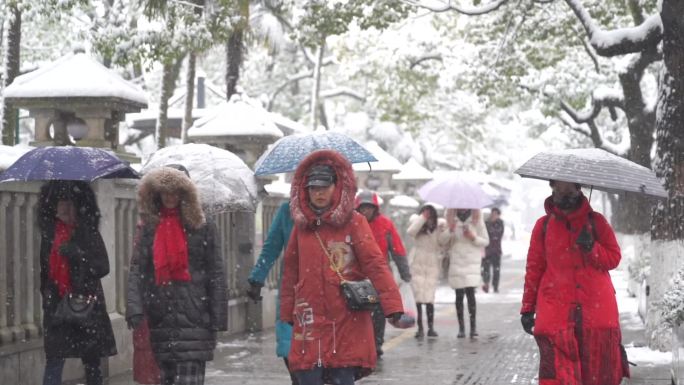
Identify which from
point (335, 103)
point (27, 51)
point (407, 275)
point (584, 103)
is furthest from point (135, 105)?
point (335, 103)

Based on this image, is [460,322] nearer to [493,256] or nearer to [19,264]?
[19,264]

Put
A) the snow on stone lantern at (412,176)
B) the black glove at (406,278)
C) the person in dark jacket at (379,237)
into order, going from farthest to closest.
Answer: the snow on stone lantern at (412,176)
the black glove at (406,278)
the person in dark jacket at (379,237)

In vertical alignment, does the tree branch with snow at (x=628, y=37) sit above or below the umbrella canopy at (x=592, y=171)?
above

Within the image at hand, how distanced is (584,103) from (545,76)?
1.02 meters

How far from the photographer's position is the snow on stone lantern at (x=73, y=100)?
10.9 m

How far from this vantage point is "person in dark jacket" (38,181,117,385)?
8.30 m

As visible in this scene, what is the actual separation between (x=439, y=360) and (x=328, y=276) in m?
5.65

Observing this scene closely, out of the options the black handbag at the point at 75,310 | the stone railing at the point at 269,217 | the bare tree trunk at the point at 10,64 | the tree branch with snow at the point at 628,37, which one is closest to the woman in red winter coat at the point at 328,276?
the black handbag at the point at 75,310

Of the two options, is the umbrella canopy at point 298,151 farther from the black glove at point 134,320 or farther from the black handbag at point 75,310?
the black glove at point 134,320

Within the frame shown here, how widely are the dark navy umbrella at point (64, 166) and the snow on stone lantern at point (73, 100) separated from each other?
2288mm

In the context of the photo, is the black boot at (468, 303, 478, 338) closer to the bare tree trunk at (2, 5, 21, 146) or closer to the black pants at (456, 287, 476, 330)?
the black pants at (456, 287, 476, 330)

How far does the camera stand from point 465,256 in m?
15.0

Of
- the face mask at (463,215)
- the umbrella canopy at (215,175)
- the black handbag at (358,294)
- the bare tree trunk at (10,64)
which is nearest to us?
the black handbag at (358,294)

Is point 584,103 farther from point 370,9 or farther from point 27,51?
point 27,51
